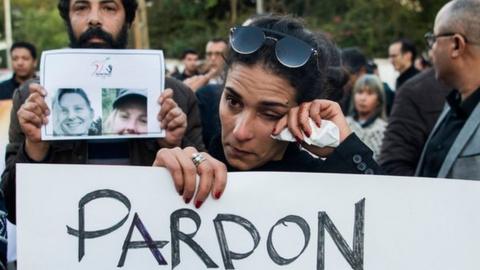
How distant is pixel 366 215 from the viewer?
1764mm

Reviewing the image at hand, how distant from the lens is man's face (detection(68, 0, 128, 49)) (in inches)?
99.6

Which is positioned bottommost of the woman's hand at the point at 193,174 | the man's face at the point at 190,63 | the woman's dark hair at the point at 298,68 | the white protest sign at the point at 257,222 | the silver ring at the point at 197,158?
A: the white protest sign at the point at 257,222

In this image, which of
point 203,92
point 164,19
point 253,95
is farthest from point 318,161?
point 164,19

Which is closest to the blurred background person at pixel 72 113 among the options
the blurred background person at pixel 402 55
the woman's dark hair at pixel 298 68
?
the woman's dark hair at pixel 298 68

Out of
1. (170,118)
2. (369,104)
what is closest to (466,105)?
(170,118)

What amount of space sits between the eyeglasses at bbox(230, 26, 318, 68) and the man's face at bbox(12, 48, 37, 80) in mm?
6013

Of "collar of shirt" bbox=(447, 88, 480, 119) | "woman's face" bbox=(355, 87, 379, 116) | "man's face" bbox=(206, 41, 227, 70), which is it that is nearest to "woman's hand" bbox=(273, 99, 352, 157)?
"collar of shirt" bbox=(447, 88, 480, 119)

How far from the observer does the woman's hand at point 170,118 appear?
2371 mm

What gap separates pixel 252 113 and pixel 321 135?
184 mm

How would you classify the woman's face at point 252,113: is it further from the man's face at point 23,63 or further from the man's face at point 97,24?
the man's face at point 23,63

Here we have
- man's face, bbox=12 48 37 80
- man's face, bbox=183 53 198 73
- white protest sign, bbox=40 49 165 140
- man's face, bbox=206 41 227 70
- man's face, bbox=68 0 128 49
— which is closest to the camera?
white protest sign, bbox=40 49 165 140

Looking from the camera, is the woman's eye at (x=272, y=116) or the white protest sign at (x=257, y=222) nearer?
the white protest sign at (x=257, y=222)

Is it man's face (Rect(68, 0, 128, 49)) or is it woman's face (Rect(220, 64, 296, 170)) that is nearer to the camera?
woman's face (Rect(220, 64, 296, 170))

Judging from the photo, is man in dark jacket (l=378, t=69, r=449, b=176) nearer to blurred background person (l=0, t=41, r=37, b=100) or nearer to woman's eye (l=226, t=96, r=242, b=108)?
woman's eye (l=226, t=96, r=242, b=108)
